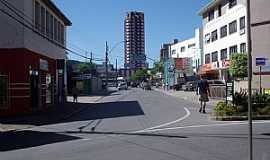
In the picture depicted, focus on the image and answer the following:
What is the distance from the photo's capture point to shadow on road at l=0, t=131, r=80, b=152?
14195 millimetres

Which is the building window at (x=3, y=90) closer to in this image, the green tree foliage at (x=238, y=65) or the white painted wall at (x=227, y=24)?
the green tree foliage at (x=238, y=65)

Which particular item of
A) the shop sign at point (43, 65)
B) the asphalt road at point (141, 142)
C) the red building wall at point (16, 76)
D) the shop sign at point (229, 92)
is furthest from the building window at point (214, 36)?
the asphalt road at point (141, 142)

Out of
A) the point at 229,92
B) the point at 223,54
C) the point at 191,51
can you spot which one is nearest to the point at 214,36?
the point at 223,54

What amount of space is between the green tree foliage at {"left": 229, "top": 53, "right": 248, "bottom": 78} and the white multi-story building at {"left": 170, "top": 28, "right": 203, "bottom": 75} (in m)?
34.2

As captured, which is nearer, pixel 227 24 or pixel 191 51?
pixel 227 24

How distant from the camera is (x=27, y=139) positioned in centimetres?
1595

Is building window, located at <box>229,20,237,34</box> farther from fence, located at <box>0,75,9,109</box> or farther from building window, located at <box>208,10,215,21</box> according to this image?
fence, located at <box>0,75,9,109</box>

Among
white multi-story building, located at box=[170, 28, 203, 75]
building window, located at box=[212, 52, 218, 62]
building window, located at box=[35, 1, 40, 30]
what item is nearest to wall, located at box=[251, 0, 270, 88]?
building window, located at box=[212, 52, 218, 62]

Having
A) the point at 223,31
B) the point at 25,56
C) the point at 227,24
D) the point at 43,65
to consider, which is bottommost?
the point at 43,65

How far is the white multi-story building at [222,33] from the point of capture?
60734mm

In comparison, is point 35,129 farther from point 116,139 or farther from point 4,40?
point 4,40

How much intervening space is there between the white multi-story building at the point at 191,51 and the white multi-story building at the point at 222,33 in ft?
36.2

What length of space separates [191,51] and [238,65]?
59.0 meters

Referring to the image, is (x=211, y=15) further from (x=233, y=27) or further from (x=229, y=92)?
(x=229, y=92)
